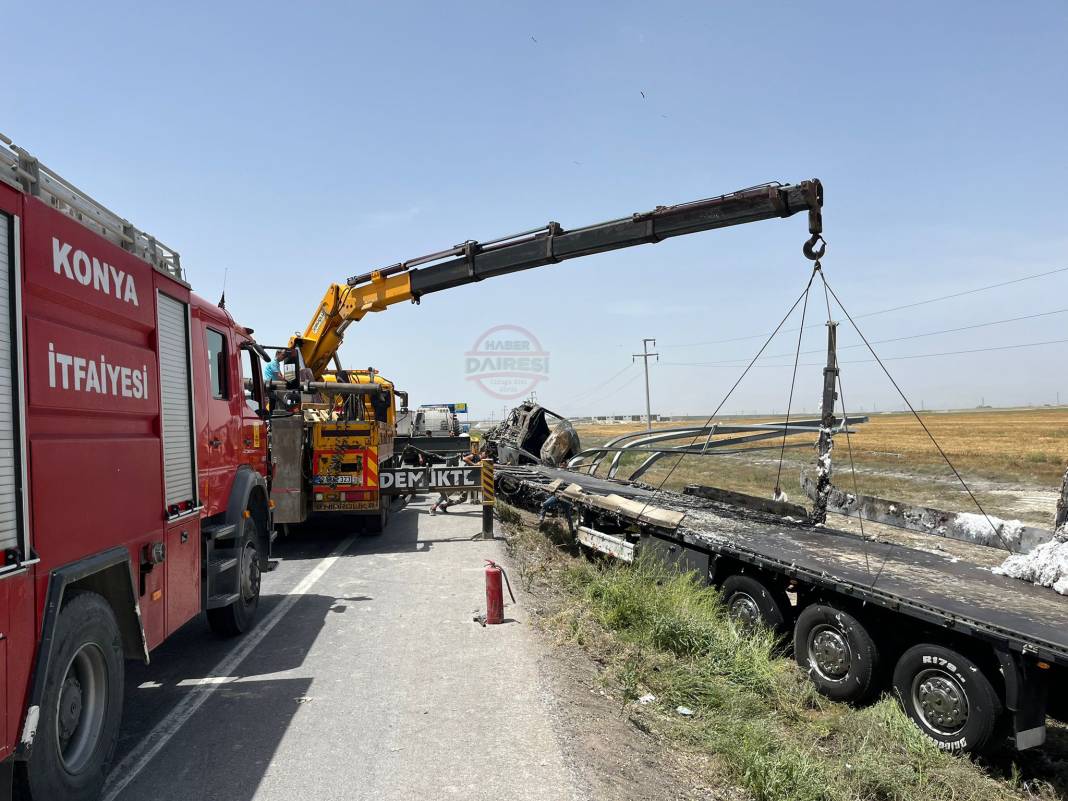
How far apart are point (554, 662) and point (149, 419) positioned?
11.9 ft

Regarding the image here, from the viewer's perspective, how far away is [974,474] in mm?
25938

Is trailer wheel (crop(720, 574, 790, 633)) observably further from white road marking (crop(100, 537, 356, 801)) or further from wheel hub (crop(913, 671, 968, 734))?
white road marking (crop(100, 537, 356, 801))

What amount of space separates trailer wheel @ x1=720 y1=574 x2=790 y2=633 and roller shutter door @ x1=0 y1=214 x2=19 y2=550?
19.3 ft

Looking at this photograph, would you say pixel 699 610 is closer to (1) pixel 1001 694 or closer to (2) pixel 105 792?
(1) pixel 1001 694

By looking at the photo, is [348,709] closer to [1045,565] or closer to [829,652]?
[829,652]

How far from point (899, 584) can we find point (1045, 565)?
1.42m

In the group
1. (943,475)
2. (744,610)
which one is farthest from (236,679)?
(943,475)

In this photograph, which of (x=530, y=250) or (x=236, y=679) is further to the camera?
(x=530, y=250)

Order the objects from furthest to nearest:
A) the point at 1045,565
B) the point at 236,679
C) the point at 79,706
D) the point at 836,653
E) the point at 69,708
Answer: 1. the point at 1045,565
2. the point at 836,653
3. the point at 236,679
4. the point at 79,706
5. the point at 69,708

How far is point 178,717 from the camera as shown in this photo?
4.79 meters

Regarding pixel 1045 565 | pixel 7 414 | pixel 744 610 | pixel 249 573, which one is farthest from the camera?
pixel 744 610

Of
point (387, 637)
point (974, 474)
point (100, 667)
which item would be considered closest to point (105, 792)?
point (100, 667)

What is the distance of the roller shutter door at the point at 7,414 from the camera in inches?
117

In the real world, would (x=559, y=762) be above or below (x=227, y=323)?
below
